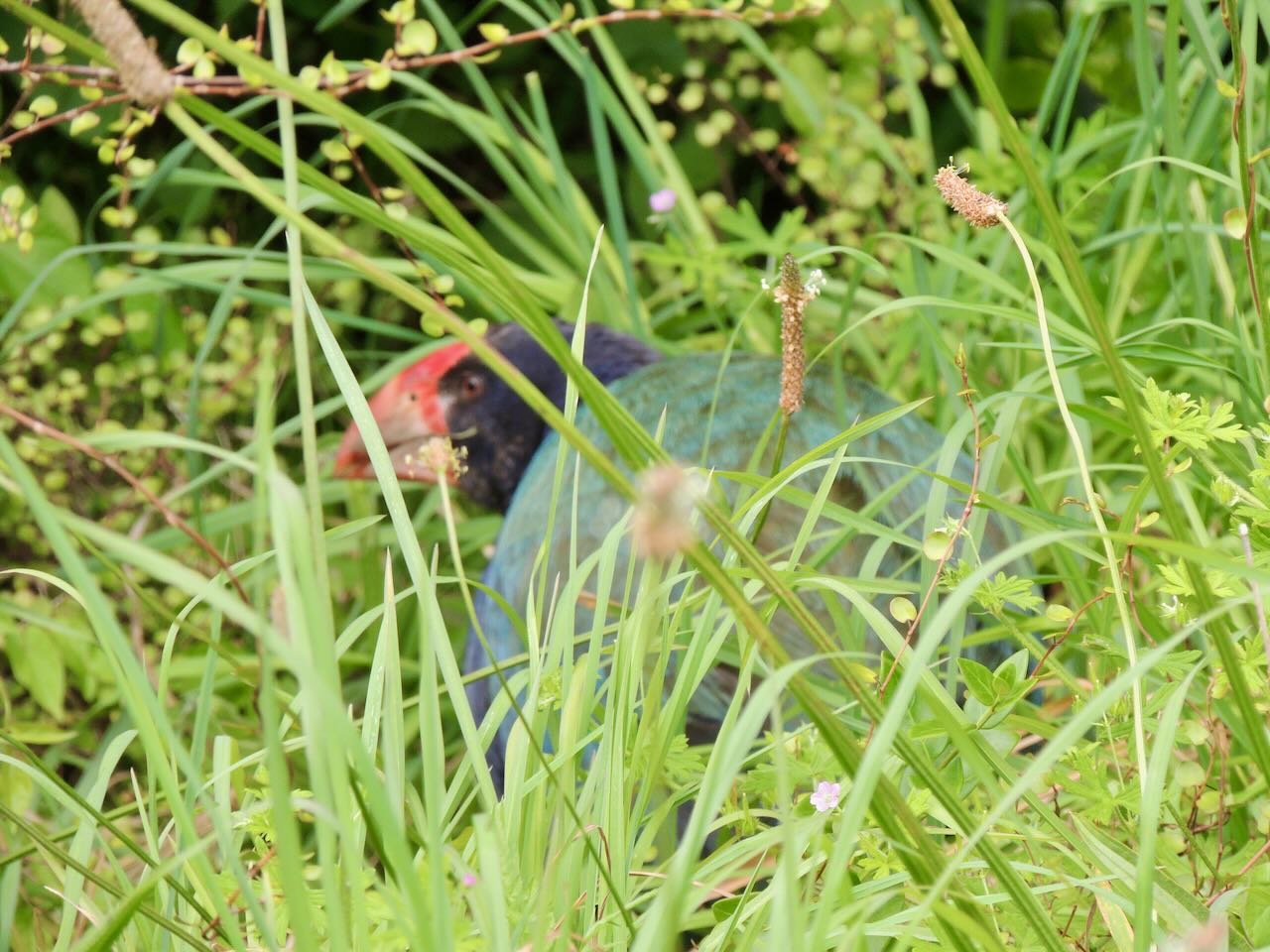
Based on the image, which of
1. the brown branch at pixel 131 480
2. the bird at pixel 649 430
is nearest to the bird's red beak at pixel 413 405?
the bird at pixel 649 430

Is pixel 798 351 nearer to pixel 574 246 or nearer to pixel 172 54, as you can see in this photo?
pixel 574 246

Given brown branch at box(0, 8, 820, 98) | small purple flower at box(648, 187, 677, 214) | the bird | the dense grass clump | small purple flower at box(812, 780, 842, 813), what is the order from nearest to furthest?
the dense grass clump → small purple flower at box(812, 780, 842, 813) → brown branch at box(0, 8, 820, 98) → the bird → small purple flower at box(648, 187, 677, 214)

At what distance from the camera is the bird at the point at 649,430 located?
4.38 ft

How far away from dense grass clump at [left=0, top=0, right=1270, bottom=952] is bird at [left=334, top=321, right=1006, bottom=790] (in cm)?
4

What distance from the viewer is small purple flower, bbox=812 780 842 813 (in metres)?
0.68

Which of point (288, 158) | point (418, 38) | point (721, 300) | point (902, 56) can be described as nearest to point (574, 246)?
point (721, 300)

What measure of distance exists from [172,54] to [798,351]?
6.35ft

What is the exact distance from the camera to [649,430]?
5.09ft

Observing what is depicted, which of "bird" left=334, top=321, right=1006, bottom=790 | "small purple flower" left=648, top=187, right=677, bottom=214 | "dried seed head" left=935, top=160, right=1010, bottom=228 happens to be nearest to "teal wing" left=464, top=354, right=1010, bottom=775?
"bird" left=334, top=321, right=1006, bottom=790

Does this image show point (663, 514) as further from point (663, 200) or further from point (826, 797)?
point (663, 200)

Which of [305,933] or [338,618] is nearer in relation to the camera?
[305,933]

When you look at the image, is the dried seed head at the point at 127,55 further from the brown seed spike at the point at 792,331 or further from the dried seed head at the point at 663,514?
the brown seed spike at the point at 792,331

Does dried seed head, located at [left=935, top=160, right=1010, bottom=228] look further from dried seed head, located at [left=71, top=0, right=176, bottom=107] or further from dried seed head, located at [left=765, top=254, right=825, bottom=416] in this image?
dried seed head, located at [left=71, top=0, right=176, bottom=107]

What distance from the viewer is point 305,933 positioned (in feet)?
1.68
